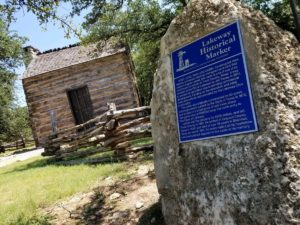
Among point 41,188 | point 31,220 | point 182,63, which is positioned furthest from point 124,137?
point 182,63

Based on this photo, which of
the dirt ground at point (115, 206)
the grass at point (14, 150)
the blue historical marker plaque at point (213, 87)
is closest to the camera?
the blue historical marker plaque at point (213, 87)

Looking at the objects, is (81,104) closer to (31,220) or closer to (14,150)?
(14,150)

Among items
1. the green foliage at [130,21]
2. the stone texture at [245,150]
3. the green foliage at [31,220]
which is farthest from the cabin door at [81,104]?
the stone texture at [245,150]

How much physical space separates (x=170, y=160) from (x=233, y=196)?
3.15 ft

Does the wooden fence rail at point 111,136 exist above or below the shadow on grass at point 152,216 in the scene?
above

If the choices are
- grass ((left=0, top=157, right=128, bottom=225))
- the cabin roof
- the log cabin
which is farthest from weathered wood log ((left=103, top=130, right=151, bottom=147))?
the cabin roof

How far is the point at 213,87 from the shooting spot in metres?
3.60

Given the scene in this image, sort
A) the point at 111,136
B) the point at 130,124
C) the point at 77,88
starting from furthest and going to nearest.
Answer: the point at 77,88 → the point at 130,124 → the point at 111,136

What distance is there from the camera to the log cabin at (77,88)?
1947cm

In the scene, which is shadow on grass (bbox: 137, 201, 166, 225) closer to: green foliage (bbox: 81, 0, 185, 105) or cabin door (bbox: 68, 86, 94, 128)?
green foliage (bbox: 81, 0, 185, 105)

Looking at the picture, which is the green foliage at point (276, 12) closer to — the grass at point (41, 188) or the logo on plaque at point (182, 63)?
the grass at point (41, 188)

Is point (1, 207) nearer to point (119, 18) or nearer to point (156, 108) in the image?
point (156, 108)

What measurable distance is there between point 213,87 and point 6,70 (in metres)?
31.5

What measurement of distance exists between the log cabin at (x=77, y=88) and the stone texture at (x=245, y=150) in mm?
15169
